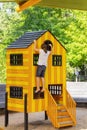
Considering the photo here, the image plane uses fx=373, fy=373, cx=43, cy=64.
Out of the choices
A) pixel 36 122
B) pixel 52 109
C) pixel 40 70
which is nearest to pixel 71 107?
pixel 52 109

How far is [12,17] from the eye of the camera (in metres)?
24.1

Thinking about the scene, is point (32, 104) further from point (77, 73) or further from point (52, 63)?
point (77, 73)

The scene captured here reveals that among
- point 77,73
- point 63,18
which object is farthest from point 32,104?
→ point 77,73

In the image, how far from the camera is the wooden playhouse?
873 cm

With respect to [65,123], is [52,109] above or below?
above

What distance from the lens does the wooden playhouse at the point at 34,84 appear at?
28.7ft

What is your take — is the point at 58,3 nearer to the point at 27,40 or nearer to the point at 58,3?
the point at 58,3

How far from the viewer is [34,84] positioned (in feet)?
28.8

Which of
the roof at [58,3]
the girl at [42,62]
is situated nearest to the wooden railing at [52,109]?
the girl at [42,62]

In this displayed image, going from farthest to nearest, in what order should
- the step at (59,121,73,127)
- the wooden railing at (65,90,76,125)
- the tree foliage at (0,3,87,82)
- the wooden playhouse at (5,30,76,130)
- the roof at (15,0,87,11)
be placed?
the tree foliage at (0,3,87,82) → the wooden railing at (65,90,76,125) → the step at (59,121,73,127) → the wooden playhouse at (5,30,76,130) → the roof at (15,0,87,11)

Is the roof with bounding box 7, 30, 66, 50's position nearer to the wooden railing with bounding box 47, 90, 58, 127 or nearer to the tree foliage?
the wooden railing with bounding box 47, 90, 58, 127

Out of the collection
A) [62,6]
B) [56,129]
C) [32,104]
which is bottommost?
[56,129]

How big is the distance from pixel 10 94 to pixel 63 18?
51.9ft

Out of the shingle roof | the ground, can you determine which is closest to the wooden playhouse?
the shingle roof
